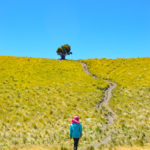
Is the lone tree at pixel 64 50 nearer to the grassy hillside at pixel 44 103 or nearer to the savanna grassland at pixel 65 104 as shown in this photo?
the savanna grassland at pixel 65 104

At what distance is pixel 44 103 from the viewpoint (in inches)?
1017

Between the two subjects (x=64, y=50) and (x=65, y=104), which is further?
(x=64, y=50)

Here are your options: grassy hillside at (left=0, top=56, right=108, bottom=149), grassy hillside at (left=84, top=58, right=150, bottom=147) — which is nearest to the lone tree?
grassy hillside at (left=84, top=58, right=150, bottom=147)

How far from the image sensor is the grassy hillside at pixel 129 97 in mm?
14859

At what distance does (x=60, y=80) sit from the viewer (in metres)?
38.2

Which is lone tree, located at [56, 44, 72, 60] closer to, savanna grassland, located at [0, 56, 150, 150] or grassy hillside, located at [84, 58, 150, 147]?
grassy hillside, located at [84, 58, 150, 147]

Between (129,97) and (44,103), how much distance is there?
1399 centimetres

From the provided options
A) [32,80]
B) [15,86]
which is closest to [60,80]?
[32,80]

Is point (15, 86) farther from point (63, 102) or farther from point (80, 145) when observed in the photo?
point (80, 145)

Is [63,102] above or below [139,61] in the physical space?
below

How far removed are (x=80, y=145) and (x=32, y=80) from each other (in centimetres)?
2553

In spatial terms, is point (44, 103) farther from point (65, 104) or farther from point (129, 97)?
point (129, 97)

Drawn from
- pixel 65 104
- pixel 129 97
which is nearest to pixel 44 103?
pixel 65 104

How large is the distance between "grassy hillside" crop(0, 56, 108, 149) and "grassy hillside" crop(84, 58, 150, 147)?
8.34 ft
